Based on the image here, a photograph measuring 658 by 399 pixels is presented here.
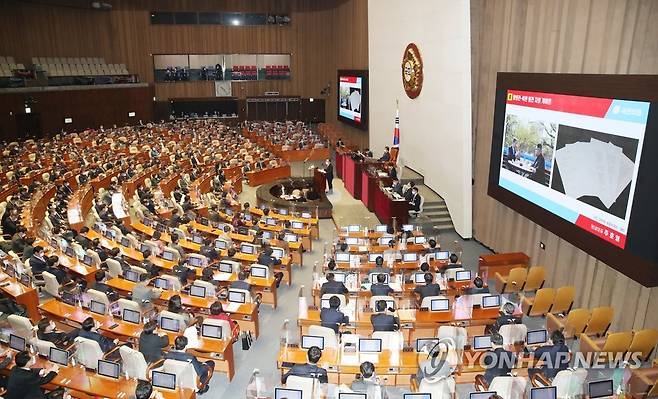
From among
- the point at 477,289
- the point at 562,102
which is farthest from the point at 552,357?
the point at 562,102

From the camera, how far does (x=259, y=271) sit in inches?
454

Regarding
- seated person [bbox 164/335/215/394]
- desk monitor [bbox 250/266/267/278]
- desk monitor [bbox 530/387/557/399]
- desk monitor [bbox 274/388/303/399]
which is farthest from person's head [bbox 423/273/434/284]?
seated person [bbox 164/335/215/394]

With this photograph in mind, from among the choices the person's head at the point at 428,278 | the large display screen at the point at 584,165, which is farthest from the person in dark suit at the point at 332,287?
the large display screen at the point at 584,165

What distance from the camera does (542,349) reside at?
26.9ft

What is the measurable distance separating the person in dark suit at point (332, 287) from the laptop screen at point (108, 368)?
432cm

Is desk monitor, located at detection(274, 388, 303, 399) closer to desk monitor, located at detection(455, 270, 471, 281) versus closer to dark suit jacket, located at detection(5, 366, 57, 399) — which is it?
dark suit jacket, located at detection(5, 366, 57, 399)

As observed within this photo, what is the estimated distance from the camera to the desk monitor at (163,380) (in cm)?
732

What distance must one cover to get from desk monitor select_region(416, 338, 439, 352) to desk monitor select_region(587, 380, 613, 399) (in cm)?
236

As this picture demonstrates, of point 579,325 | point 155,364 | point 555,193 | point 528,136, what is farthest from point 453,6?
point 155,364

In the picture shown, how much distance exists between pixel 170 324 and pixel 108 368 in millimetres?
1460

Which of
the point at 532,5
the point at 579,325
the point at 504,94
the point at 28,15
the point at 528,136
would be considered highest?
the point at 28,15

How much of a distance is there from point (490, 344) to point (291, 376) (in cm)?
343

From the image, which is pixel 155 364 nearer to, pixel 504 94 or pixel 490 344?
pixel 490 344

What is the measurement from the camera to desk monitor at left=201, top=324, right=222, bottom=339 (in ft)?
28.8
